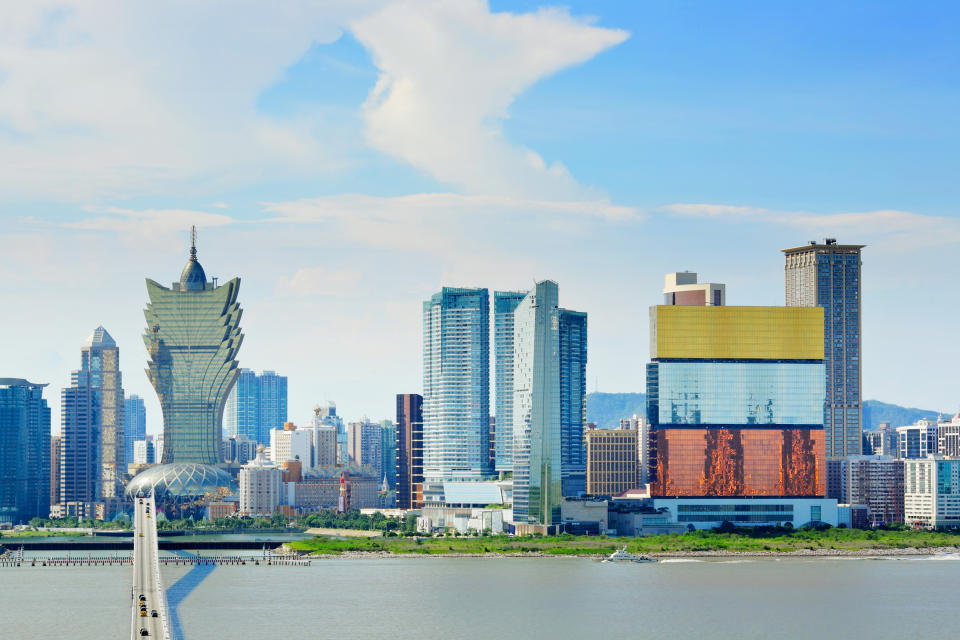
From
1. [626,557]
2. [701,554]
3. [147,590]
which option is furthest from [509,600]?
[701,554]

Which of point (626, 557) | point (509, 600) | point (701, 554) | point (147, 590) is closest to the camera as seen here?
point (147, 590)

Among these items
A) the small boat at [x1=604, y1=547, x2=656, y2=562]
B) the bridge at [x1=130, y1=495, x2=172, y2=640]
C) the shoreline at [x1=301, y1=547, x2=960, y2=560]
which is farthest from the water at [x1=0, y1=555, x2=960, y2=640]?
the shoreline at [x1=301, y1=547, x2=960, y2=560]

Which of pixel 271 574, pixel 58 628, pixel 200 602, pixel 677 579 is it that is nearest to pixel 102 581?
pixel 271 574

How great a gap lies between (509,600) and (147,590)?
28.1m

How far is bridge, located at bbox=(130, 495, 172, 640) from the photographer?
91375 mm

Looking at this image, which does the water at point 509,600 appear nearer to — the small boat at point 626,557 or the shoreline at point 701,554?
the small boat at point 626,557

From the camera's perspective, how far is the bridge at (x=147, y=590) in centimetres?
9138

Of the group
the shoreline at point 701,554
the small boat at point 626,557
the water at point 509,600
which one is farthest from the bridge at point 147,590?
the small boat at point 626,557

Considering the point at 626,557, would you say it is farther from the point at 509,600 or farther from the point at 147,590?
the point at 147,590

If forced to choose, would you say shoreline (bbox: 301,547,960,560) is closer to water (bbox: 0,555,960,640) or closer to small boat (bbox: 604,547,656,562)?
small boat (bbox: 604,547,656,562)

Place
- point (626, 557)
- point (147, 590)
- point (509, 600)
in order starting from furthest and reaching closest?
point (626, 557), point (509, 600), point (147, 590)

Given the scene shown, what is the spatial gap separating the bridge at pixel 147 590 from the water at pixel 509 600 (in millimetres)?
2193

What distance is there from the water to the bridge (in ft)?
7.20

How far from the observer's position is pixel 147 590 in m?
119
